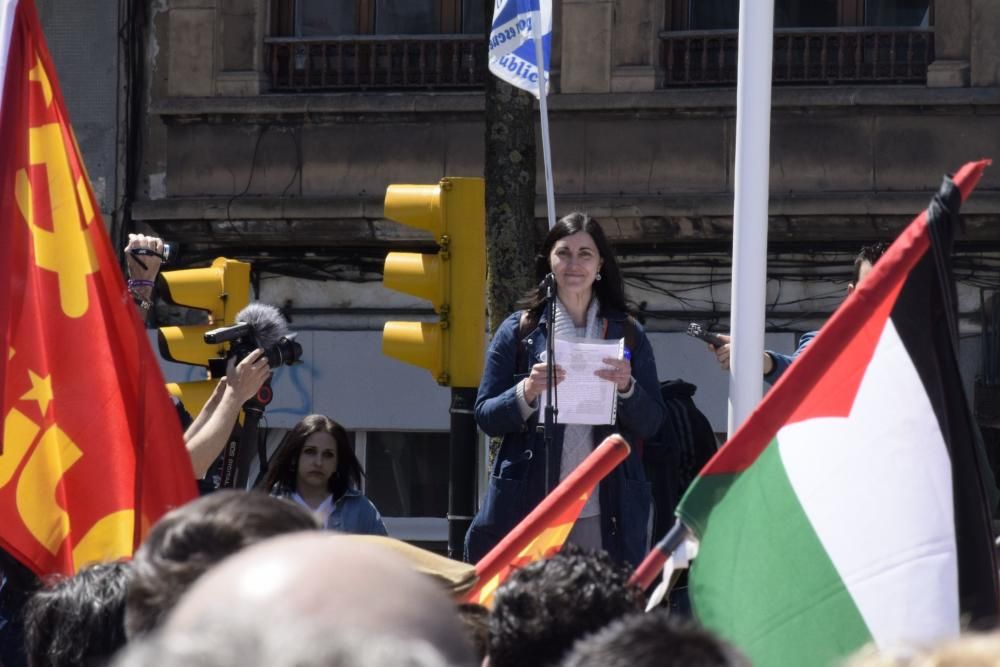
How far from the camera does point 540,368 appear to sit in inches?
202

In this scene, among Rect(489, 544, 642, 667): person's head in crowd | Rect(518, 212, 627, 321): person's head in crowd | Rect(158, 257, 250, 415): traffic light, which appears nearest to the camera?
Rect(489, 544, 642, 667): person's head in crowd

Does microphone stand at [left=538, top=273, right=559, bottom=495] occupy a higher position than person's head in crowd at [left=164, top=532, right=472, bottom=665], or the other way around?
person's head in crowd at [left=164, top=532, right=472, bottom=665]

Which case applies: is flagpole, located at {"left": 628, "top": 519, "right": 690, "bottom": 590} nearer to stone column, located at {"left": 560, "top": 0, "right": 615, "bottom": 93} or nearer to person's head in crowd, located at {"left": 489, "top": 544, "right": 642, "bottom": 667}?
person's head in crowd, located at {"left": 489, "top": 544, "right": 642, "bottom": 667}

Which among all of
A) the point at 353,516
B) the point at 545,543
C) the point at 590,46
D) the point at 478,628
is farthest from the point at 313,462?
the point at 590,46

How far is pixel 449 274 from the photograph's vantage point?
7.30 meters

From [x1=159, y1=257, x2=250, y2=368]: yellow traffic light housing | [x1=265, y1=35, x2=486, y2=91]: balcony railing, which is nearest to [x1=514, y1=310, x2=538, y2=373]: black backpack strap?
[x1=159, y1=257, x2=250, y2=368]: yellow traffic light housing

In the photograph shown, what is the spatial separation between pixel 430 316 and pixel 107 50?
3363 millimetres

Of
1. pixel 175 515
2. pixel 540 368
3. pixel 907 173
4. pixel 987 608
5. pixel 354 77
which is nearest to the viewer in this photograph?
pixel 175 515

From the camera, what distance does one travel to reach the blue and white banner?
25.6ft

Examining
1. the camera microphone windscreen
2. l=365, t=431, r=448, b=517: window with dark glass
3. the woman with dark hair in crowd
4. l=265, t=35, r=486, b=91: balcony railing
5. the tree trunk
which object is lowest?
l=365, t=431, r=448, b=517: window with dark glass

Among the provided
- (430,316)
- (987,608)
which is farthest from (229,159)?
(987,608)

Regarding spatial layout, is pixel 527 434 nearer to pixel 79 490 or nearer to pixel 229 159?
pixel 79 490

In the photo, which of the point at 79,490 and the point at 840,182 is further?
the point at 840,182

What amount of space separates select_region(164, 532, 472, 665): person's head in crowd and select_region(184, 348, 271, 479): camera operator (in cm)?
355
